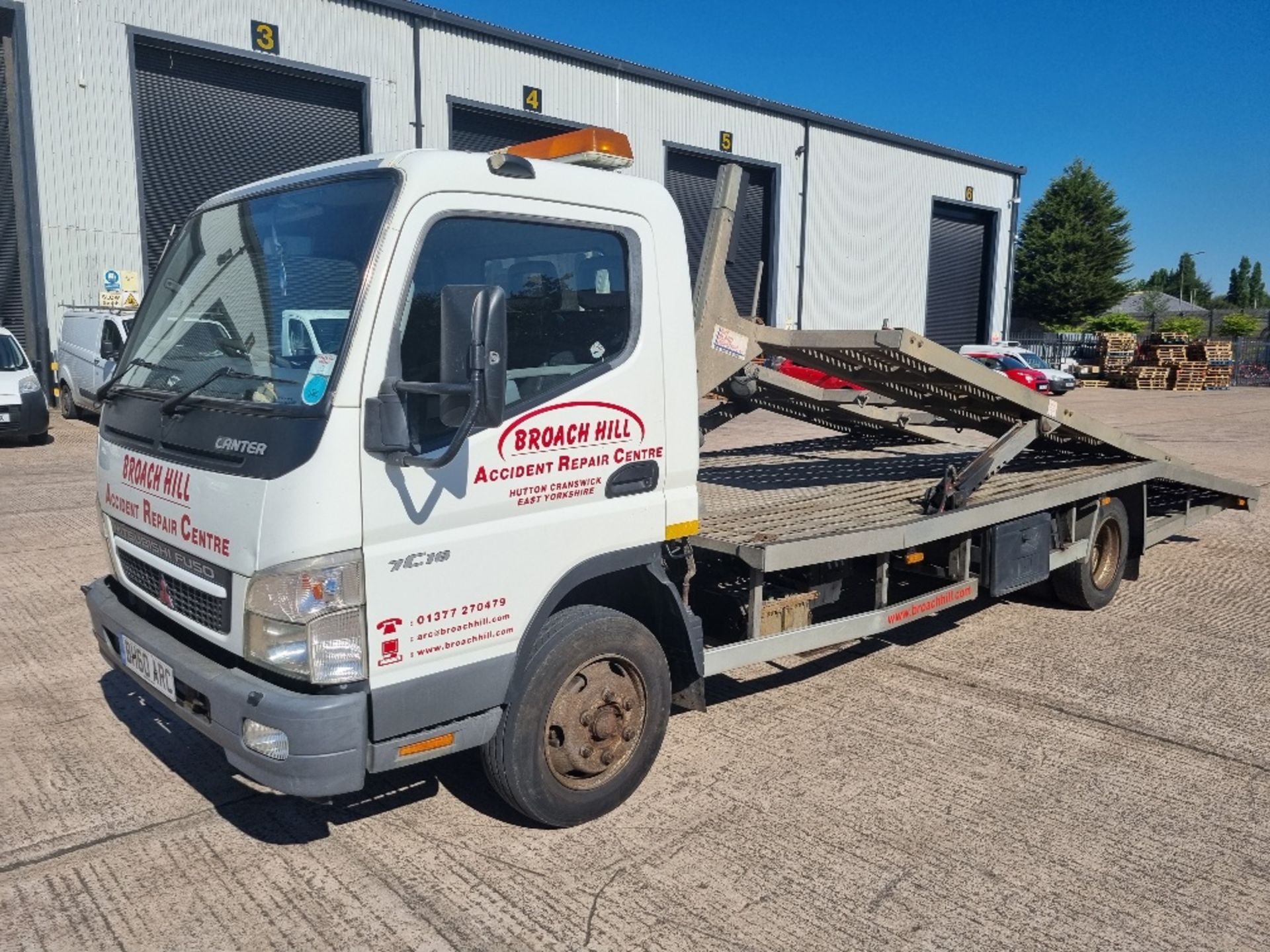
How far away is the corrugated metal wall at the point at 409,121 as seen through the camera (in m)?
18.3

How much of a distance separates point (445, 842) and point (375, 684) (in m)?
0.92

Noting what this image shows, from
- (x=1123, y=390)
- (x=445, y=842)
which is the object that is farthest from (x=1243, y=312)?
(x=445, y=842)

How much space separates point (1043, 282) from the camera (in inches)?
2251

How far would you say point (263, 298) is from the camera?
352cm

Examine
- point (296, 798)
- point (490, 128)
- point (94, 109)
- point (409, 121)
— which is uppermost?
point (490, 128)

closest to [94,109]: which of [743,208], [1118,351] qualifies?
[743,208]

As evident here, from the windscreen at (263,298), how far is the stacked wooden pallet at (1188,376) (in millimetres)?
37898

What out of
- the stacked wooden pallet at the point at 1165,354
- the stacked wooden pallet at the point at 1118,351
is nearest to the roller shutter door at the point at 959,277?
the stacked wooden pallet at the point at 1118,351

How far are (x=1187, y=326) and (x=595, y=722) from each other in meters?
55.7

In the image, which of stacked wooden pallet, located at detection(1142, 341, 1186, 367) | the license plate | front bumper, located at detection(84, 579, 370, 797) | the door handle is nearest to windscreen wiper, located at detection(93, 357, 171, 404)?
the license plate

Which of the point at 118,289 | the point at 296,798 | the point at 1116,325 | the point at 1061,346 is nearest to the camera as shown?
the point at 296,798

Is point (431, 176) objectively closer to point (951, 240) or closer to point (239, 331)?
point (239, 331)

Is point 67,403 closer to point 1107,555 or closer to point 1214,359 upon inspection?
point 1107,555

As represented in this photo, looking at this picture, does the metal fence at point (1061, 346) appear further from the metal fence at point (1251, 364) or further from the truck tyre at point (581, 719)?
the truck tyre at point (581, 719)
